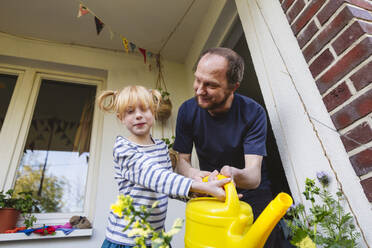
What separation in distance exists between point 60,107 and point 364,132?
2.38 metres

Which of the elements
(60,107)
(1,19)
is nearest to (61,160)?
(60,107)

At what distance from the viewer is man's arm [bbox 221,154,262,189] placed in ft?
2.49

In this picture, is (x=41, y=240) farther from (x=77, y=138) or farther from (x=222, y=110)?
(x=222, y=110)

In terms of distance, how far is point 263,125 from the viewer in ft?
3.36

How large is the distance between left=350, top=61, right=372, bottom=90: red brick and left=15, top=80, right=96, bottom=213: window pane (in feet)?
6.55

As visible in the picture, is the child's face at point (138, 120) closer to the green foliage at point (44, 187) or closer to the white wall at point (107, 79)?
the white wall at point (107, 79)

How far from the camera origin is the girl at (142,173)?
26.7 inches

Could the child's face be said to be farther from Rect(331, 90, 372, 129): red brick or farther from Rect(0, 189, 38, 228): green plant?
Rect(0, 189, 38, 228): green plant

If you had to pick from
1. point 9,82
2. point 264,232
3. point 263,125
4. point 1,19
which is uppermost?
point 1,19

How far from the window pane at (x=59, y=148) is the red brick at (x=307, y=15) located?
190 cm

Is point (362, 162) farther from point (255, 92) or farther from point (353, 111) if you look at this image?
point (255, 92)

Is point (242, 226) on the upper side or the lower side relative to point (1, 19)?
lower

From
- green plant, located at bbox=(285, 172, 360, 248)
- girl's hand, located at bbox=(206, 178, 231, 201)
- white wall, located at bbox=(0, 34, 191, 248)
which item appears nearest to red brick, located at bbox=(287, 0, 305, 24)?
green plant, located at bbox=(285, 172, 360, 248)

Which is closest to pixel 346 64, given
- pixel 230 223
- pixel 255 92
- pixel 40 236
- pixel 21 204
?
pixel 230 223
